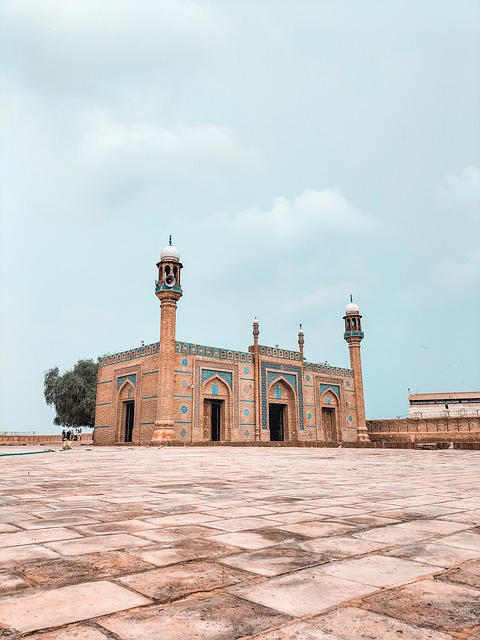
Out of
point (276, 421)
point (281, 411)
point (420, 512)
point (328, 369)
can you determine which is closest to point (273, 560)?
point (420, 512)

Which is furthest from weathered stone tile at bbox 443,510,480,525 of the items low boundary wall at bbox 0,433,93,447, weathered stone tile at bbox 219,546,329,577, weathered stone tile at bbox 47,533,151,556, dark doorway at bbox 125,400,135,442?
low boundary wall at bbox 0,433,93,447

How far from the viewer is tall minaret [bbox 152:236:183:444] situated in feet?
63.7

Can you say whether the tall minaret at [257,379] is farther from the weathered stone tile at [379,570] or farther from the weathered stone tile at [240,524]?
the weathered stone tile at [379,570]

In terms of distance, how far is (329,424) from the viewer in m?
27.5

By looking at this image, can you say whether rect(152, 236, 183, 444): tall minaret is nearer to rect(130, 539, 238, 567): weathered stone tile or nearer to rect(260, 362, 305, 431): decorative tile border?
rect(260, 362, 305, 431): decorative tile border

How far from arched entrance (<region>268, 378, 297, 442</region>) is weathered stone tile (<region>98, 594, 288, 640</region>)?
23.1 meters

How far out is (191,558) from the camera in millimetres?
1898

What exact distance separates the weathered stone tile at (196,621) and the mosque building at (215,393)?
17110 millimetres

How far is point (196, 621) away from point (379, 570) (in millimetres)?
A: 800

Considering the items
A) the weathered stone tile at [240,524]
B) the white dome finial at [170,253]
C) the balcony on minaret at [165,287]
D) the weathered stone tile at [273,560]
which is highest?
the white dome finial at [170,253]

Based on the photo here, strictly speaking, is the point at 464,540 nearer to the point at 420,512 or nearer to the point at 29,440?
the point at 420,512

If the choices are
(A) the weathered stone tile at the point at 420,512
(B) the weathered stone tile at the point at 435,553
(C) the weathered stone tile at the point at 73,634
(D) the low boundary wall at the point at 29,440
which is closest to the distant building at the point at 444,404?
(D) the low boundary wall at the point at 29,440

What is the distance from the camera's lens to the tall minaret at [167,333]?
1941cm

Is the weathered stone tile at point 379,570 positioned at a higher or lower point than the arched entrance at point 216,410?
lower
